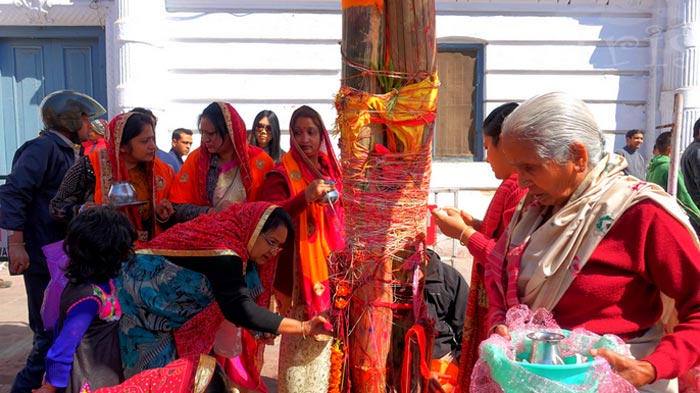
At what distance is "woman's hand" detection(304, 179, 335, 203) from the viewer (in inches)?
125

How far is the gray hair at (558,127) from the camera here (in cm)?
167

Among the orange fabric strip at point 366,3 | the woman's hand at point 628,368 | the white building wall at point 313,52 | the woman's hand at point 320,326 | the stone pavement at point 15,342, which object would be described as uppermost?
the white building wall at point 313,52

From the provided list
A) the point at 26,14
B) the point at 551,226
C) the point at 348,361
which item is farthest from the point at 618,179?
the point at 26,14

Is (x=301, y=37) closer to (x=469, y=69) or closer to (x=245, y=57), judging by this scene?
(x=245, y=57)

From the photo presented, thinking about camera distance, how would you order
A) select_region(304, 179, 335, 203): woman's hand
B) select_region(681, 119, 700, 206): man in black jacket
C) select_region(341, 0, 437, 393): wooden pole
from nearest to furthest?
select_region(341, 0, 437, 393): wooden pole < select_region(304, 179, 335, 203): woman's hand < select_region(681, 119, 700, 206): man in black jacket

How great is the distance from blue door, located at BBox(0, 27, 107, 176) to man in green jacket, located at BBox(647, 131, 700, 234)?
6.87m

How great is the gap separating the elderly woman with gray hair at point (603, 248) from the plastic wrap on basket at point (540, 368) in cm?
5

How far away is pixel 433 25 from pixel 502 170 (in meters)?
0.70

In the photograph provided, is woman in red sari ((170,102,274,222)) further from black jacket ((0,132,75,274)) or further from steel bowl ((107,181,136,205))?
black jacket ((0,132,75,274))

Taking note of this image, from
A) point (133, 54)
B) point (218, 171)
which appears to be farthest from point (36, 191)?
point (133, 54)

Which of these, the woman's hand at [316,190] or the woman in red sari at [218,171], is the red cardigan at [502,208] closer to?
the woman's hand at [316,190]

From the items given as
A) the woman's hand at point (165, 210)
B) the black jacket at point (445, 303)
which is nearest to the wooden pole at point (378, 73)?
the black jacket at point (445, 303)

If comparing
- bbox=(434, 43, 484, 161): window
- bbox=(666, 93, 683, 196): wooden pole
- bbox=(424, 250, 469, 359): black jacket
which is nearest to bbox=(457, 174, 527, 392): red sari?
bbox=(424, 250, 469, 359): black jacket

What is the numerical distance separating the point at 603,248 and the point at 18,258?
3.40 metres
